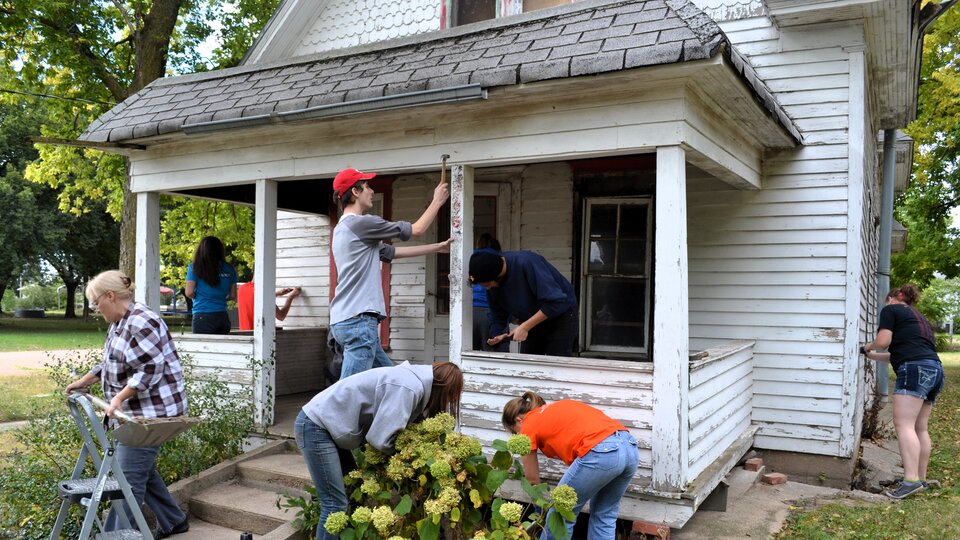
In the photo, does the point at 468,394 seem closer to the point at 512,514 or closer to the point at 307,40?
the point at 512,514

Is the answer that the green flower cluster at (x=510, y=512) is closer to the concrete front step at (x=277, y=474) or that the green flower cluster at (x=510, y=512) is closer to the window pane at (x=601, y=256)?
Answer: the concrete front step at (x=277, y=474)

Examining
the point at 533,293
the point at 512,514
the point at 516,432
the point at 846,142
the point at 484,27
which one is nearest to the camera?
the point at 512,514

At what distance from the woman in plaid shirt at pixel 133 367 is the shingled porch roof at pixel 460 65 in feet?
7.00

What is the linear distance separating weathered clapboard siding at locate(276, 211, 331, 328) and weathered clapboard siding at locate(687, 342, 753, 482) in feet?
17.4

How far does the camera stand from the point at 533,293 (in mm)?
5465

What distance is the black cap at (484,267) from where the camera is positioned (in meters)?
5.27

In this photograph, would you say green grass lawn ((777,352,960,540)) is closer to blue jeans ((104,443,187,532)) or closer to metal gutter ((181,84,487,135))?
metal gutter ((181,84,487,135))

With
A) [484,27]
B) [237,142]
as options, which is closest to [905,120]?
[484,27]

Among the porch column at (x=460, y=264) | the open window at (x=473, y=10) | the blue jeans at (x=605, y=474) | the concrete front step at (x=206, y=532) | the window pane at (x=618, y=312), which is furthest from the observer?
the open window at (x=473, y=10)

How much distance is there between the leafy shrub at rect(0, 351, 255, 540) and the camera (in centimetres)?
492

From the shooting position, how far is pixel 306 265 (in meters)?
9.71

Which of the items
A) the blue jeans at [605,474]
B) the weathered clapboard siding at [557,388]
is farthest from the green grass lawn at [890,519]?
the blue jeans at [605,474]

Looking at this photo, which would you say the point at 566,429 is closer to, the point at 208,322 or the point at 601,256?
the point at 601,256

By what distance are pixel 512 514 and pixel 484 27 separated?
403 centimetres
